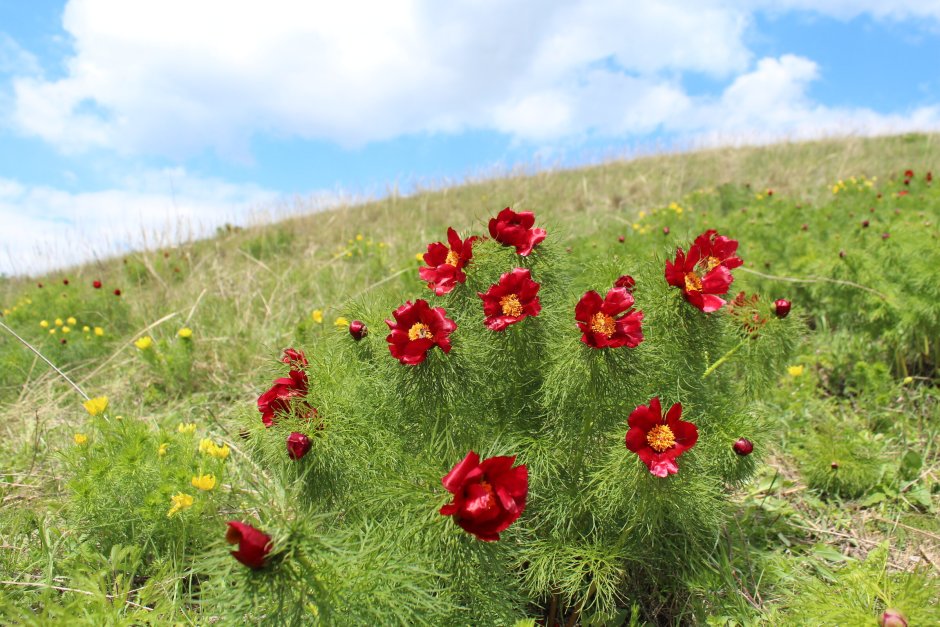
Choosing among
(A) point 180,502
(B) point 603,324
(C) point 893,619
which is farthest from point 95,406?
(C) point 893,619

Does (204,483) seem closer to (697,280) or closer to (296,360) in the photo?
(296,360)

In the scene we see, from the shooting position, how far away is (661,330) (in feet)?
5.28

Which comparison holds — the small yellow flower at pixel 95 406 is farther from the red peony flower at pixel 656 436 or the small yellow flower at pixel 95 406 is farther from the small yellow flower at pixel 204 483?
the red peony flower at pixel 656 436

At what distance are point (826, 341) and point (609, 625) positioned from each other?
2760 mm

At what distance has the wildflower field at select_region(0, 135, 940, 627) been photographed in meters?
1.24

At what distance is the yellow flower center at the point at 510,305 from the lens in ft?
4.48

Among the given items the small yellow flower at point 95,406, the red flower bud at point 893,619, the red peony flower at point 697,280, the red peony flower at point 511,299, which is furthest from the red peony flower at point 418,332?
the small yellow flower at point 95,406

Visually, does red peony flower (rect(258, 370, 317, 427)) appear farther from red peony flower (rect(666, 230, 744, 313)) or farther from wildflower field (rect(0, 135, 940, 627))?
red peony flower (rect(666, 230, 744, 313))

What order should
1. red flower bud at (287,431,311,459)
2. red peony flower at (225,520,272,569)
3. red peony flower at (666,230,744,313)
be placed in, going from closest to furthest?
red peony flower at (225,520,272,569) → red flower bud at (287,431,311,459) → red peony flower at (666,230,744,313)

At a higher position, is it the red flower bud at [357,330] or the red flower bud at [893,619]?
the red flower bud at [357,330]

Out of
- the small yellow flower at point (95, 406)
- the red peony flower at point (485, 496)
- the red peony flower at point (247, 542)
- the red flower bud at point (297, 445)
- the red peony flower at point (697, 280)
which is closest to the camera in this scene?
the red peony flower at point (247, 542)

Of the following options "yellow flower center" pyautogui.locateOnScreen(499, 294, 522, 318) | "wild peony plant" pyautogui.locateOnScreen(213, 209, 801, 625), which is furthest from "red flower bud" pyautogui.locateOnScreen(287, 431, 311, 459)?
"yellow flower center" pyautogui.locateOnScreen(499, 294, 522, 318)

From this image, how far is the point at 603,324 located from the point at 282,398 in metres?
0.87

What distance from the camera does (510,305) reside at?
137cm
